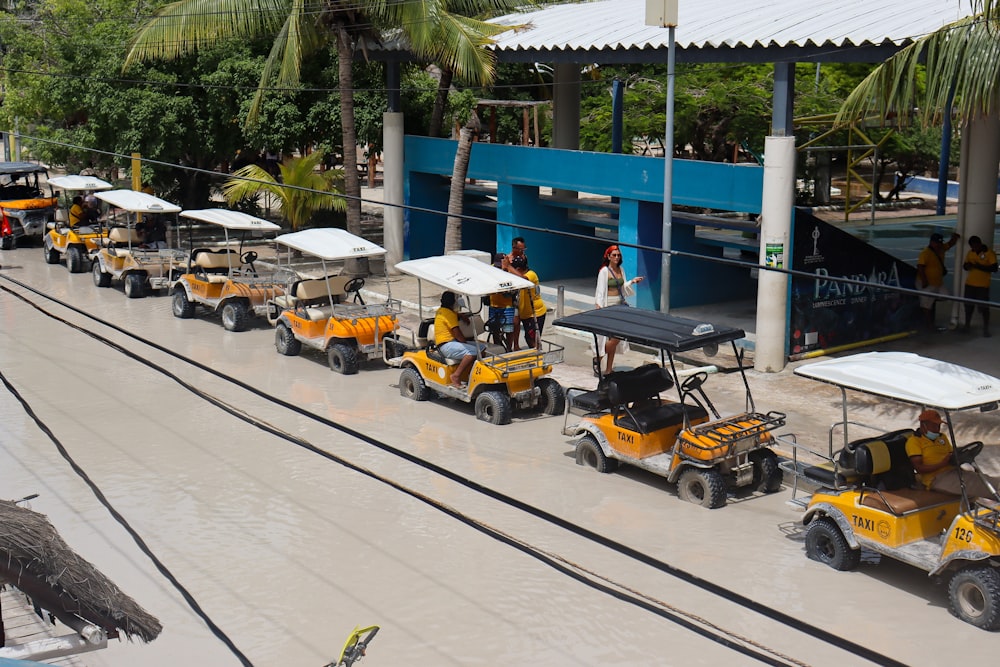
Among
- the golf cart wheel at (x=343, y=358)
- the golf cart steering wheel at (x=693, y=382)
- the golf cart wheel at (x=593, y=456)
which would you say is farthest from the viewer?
the golf cart wheel at (x=343, y=358)

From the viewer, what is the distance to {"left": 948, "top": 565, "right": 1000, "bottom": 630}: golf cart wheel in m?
8.45

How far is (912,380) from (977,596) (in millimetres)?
1671

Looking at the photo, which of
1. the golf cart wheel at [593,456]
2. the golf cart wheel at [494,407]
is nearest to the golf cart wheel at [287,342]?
the golf cart wheel at [494,407]

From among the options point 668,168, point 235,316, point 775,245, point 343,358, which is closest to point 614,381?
point 668,168

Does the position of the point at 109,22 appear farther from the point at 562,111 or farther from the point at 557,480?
the point at 557,480

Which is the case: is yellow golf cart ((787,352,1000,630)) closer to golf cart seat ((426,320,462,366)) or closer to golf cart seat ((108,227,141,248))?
golf cart seat ((426,320,462,366))

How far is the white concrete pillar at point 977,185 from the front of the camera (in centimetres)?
1677

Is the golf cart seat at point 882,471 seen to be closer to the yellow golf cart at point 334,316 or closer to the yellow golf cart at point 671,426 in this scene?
the yellow golf cart at point 671,426

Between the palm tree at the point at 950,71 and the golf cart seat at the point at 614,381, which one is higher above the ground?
the palm tree at the point at 950,71

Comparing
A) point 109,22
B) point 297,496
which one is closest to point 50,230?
point 109,22

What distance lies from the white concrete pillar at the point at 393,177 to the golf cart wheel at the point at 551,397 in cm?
976

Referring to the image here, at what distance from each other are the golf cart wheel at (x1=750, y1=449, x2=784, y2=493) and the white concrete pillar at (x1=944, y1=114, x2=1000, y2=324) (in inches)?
278

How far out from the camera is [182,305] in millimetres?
19875

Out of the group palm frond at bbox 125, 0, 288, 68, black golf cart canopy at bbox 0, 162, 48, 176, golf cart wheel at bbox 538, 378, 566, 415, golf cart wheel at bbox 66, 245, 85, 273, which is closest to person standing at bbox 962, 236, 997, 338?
golf cart wheel at bbox 538, 378, 566, 415
